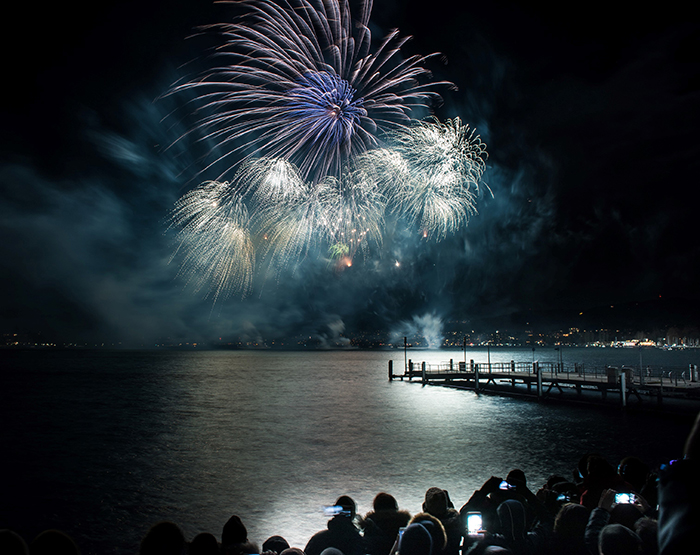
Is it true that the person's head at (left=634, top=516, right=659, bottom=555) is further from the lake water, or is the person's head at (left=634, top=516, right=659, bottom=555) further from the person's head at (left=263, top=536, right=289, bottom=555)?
the lake water

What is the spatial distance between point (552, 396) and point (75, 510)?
44705 mm

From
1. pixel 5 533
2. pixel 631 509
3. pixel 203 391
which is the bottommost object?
pixel 203 391

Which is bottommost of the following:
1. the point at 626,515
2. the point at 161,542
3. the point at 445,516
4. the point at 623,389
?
the point at 623,389

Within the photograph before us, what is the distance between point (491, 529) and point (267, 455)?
2324 cm

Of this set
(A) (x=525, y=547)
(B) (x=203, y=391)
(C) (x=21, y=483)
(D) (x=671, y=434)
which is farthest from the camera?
(B) (x=203, y=391)

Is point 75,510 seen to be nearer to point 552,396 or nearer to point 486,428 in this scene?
point 486,428

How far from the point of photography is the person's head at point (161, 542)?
6.31 m

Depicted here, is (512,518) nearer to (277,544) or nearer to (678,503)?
(277,544)

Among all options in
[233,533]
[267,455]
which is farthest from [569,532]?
[267,455]

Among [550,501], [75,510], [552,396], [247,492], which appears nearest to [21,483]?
[75,510]

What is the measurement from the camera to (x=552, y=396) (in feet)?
161

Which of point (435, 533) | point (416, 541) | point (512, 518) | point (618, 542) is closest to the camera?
point (618, 542)

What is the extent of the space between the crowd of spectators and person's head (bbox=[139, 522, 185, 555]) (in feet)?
0.04

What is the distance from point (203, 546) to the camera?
21.4 feet
